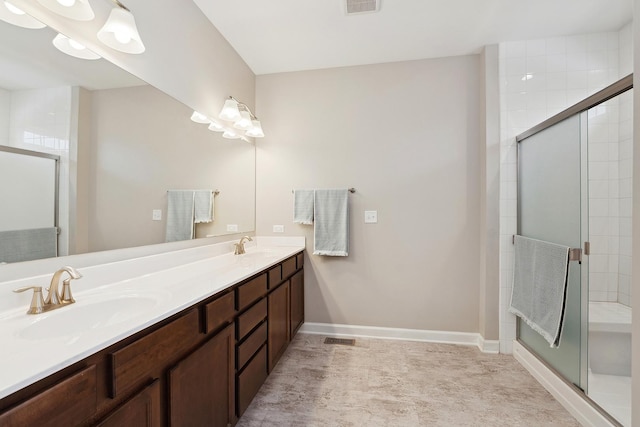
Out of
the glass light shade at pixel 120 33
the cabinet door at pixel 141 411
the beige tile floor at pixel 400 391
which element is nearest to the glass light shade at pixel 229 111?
the glass light shade at pixel 120 33

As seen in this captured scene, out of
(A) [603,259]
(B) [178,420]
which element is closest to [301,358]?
(B) [178,420]

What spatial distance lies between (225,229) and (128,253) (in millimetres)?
871

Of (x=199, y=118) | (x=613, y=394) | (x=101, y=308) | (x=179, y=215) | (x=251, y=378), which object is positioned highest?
(x=199, y=118)

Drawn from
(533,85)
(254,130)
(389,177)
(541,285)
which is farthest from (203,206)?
(533,85)

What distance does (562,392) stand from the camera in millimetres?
1729

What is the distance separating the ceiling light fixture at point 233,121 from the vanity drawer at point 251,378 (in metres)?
1.60

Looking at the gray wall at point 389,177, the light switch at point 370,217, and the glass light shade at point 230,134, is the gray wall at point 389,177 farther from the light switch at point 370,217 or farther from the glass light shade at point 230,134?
the glass light shade at point 230,134

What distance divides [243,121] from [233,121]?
84 millimetres

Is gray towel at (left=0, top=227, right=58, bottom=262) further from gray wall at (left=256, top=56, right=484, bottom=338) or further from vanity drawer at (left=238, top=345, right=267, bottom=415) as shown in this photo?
gray wall at (left=256, top=56, right=484, bottom=338)

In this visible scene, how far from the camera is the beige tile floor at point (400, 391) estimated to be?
62.4 inches

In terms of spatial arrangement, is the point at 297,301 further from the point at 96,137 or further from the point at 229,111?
the point at 96,137

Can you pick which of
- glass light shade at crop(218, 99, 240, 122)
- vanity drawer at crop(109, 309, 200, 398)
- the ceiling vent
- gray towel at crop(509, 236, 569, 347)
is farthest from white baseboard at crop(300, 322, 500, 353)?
the ceiling vent

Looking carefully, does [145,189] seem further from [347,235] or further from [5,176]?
[347,235]

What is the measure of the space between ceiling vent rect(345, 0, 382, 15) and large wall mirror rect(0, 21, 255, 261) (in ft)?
4.32
